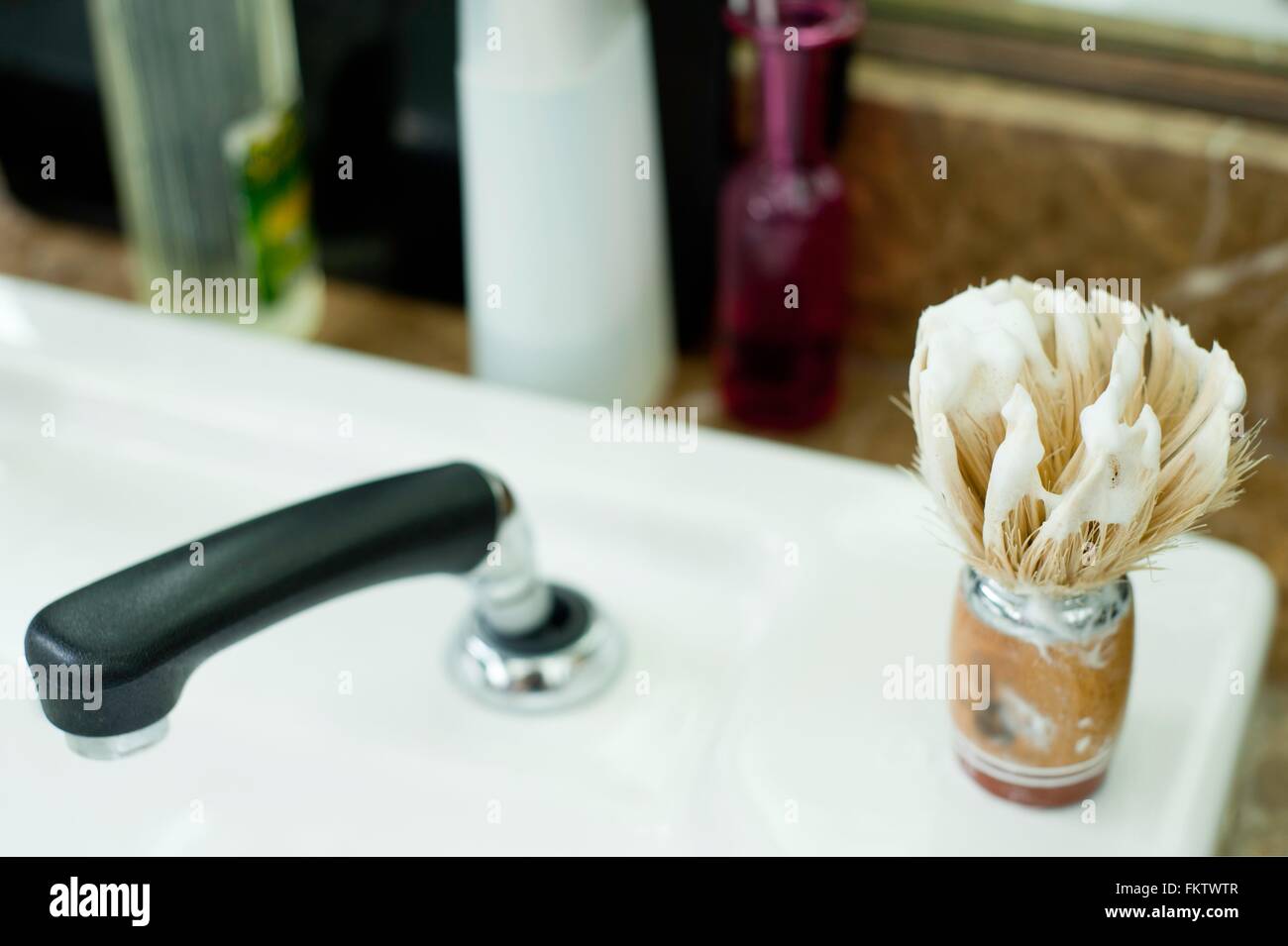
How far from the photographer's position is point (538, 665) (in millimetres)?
535

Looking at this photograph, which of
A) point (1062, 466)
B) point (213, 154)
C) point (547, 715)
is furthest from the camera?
point (213, 154)

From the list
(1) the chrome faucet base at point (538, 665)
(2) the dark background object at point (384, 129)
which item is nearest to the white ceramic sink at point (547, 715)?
(1) the chrome faucet base at point (538, 665)

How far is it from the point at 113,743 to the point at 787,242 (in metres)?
0.33

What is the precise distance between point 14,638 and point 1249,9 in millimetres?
511

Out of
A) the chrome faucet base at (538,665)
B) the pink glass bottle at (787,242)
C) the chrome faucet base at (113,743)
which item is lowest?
the chrome faucet base at (538,665)

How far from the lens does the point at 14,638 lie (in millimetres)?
564

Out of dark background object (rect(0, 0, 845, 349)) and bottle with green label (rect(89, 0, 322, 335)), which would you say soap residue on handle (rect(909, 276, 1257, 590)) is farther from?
bottle with green label (rect(89, 0, 322, 335))

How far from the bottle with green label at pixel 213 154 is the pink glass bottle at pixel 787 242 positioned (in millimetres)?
191

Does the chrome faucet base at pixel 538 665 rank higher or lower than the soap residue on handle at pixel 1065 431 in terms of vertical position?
lower

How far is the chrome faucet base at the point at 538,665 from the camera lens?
0.53 m

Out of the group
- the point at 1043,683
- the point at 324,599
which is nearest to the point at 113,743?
the point at 324,599

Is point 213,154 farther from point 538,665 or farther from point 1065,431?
point 1065,431

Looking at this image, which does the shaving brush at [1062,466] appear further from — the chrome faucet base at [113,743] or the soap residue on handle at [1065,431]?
the chrome faucet base at [113,743]
